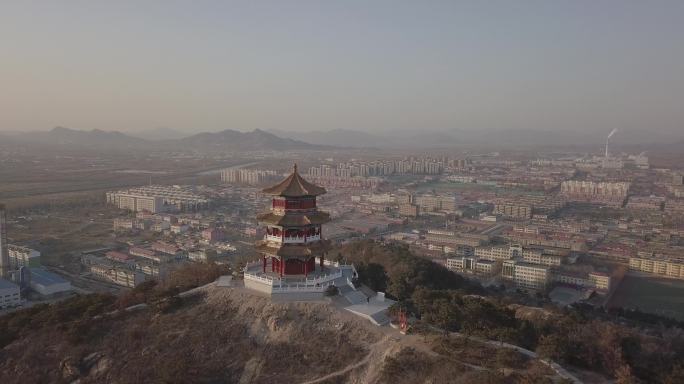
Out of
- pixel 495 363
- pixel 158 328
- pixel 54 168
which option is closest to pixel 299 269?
pixel 158 328

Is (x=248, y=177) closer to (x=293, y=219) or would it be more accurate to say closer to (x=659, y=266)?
(x=659, y=266)

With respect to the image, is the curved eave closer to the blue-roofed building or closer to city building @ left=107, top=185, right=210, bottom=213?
the blue-roofed building

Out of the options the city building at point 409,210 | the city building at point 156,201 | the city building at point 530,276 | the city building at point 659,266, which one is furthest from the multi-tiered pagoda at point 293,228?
the city building at point 156,201

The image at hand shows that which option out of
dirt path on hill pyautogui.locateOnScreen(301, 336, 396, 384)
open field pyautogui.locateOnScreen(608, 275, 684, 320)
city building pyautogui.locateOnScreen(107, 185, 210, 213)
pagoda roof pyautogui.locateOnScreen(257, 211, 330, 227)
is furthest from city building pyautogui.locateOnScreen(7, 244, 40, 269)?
open field pyautogui.locateOnScreen(608, 275, 684, 320)

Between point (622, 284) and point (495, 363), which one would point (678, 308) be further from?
point (495, 363)

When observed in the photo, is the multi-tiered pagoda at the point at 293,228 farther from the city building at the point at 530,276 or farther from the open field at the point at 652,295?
the open field at the point at 652,295

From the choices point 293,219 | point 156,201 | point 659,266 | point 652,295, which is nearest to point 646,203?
point 659,266
